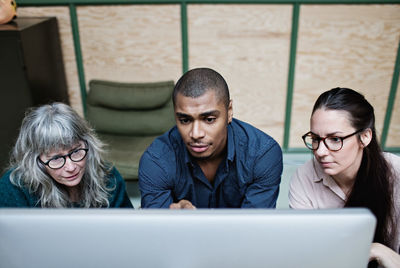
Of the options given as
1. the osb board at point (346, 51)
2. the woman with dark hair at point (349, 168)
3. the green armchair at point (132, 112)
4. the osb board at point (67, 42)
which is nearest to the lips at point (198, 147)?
the woman with dark hair at point (349, 168)

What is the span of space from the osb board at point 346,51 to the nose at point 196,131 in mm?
1995

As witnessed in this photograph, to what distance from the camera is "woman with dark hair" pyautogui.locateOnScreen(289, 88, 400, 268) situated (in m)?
1.28

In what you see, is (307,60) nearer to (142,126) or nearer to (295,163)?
(295,163)

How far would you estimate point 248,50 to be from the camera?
10.1ft

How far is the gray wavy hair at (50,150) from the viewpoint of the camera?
144 centimetres

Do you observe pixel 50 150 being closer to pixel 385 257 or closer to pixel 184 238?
pixel 184 238

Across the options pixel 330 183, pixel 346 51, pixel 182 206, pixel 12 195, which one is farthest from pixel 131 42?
pixel 330 183

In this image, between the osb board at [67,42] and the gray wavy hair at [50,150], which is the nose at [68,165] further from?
the osb board at [67,42]

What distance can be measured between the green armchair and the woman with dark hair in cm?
170

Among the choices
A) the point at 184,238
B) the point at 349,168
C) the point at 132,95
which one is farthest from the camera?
the point at 132,95

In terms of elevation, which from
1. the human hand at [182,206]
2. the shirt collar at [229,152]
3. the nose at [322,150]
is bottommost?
the human hand at [182,206]

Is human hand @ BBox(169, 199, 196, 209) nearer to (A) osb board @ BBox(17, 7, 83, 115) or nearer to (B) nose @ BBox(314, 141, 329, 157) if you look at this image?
(B) nose @ BBox(314, 141, 329, 157)

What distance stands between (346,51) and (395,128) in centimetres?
89

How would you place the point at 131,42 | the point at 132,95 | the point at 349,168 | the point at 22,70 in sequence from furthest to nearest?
the point at 131,42
the point at 132,95
the point at 22,70
the point at 349,168
